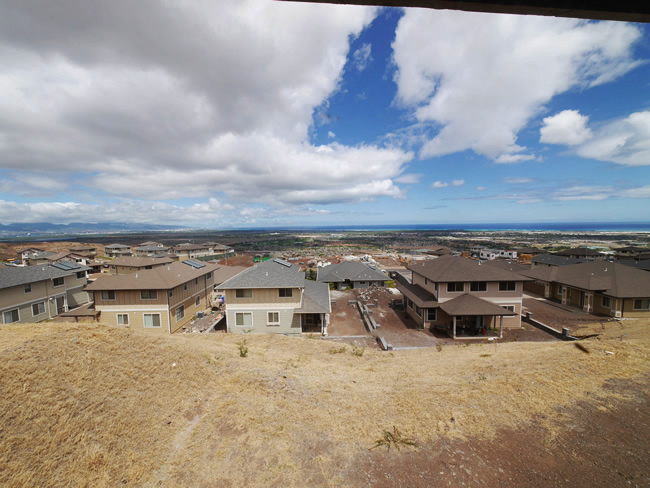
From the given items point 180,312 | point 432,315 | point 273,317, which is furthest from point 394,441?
point 180,312

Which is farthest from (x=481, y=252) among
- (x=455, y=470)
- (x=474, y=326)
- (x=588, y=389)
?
(x=455, y=470)

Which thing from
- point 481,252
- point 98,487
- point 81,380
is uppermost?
point 81,380

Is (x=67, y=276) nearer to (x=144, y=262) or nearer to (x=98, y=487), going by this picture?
(x=144, y=262)

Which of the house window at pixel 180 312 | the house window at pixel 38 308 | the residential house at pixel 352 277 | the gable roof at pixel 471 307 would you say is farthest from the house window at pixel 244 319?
the house window at pixel 38 308

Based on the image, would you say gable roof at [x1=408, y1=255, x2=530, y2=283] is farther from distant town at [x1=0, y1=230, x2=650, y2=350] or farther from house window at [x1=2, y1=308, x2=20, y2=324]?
house window at [x1=2, y1=308, x2=20, y2=324]

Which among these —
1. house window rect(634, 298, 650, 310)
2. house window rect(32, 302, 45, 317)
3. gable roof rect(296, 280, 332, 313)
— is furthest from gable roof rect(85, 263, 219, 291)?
house window rect(634, 298, 650, 310)

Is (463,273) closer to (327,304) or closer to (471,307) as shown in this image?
(471,307)

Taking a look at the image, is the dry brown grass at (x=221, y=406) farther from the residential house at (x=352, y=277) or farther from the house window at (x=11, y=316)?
the residential house at (x=352, y=277)
